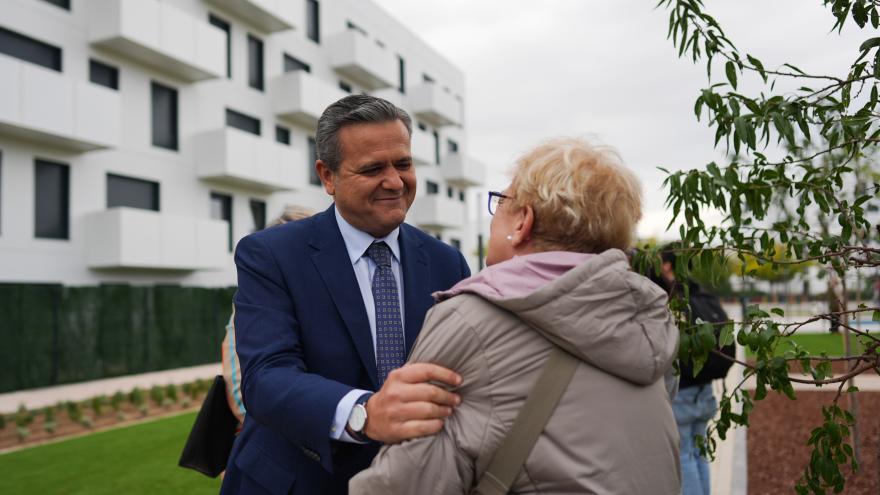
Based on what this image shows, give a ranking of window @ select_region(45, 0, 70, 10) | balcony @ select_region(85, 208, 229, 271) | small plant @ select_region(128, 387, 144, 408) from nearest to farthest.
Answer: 1. small plant @ select_region(128, 387, 144, 408)
2. window @ select_region(45, 0, 70, 10)
3. balcony @ select_region(85, 208, 229, 271)

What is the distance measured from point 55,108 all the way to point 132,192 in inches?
145

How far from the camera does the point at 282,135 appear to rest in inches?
1003

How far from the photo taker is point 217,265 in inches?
800

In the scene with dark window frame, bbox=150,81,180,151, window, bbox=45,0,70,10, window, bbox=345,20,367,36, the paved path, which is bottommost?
the paved path

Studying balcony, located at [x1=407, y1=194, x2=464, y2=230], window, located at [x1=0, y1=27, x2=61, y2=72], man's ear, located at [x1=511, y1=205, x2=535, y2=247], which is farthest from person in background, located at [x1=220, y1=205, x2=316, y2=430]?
balcony, located at [x1=407, y1=194, x2=464, y2=230]

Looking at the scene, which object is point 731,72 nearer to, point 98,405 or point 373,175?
point 373,175

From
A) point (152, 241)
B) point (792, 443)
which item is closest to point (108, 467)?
point (792, 443)

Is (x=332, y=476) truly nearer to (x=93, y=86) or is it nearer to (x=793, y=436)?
(x=793, y=436)

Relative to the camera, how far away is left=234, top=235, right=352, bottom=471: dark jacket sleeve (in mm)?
1852

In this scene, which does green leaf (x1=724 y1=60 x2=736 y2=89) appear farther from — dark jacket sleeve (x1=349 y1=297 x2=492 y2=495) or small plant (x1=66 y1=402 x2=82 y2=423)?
small plant (x1=66 y1=402 x2=82 y2=423)

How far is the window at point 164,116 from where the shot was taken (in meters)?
19.8

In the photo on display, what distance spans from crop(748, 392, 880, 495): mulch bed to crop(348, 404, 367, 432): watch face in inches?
215

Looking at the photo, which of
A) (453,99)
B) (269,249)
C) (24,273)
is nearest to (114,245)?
(24,273)

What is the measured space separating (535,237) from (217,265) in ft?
65.0
